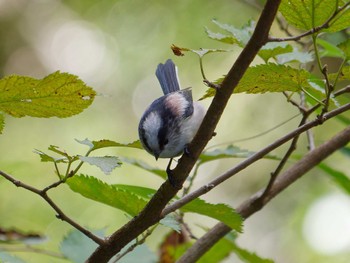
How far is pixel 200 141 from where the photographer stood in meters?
1.23

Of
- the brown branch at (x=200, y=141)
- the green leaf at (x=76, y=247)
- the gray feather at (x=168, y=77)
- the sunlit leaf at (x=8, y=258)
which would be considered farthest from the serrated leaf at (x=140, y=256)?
the gray feather at (x=168, y=77)

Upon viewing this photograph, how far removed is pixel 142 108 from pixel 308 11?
657cm

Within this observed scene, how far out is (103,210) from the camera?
579 cm

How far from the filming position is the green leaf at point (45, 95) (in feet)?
4.17

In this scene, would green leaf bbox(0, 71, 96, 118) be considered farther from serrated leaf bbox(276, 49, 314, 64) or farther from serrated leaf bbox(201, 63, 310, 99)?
serrated leaf bbox(276, 49, 314, 64)

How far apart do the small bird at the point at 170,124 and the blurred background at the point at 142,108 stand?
339cm

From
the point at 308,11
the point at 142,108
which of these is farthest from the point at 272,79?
the point at 142,108

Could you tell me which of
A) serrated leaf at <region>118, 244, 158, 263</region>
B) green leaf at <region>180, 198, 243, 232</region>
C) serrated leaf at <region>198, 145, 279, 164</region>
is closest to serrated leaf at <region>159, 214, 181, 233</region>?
green leaf at <region>180, 198, 243, 232</region>

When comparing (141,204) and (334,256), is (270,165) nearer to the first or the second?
(334,256)

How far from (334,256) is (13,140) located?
12.1 ft

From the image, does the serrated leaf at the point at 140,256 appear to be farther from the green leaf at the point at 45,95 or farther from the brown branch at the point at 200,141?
the green leaf at the point at 45,95

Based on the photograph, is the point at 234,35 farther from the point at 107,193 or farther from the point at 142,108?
the point at 142,108

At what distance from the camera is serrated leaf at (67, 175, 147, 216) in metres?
1.44

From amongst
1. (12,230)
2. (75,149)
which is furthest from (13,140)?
(12,230)
